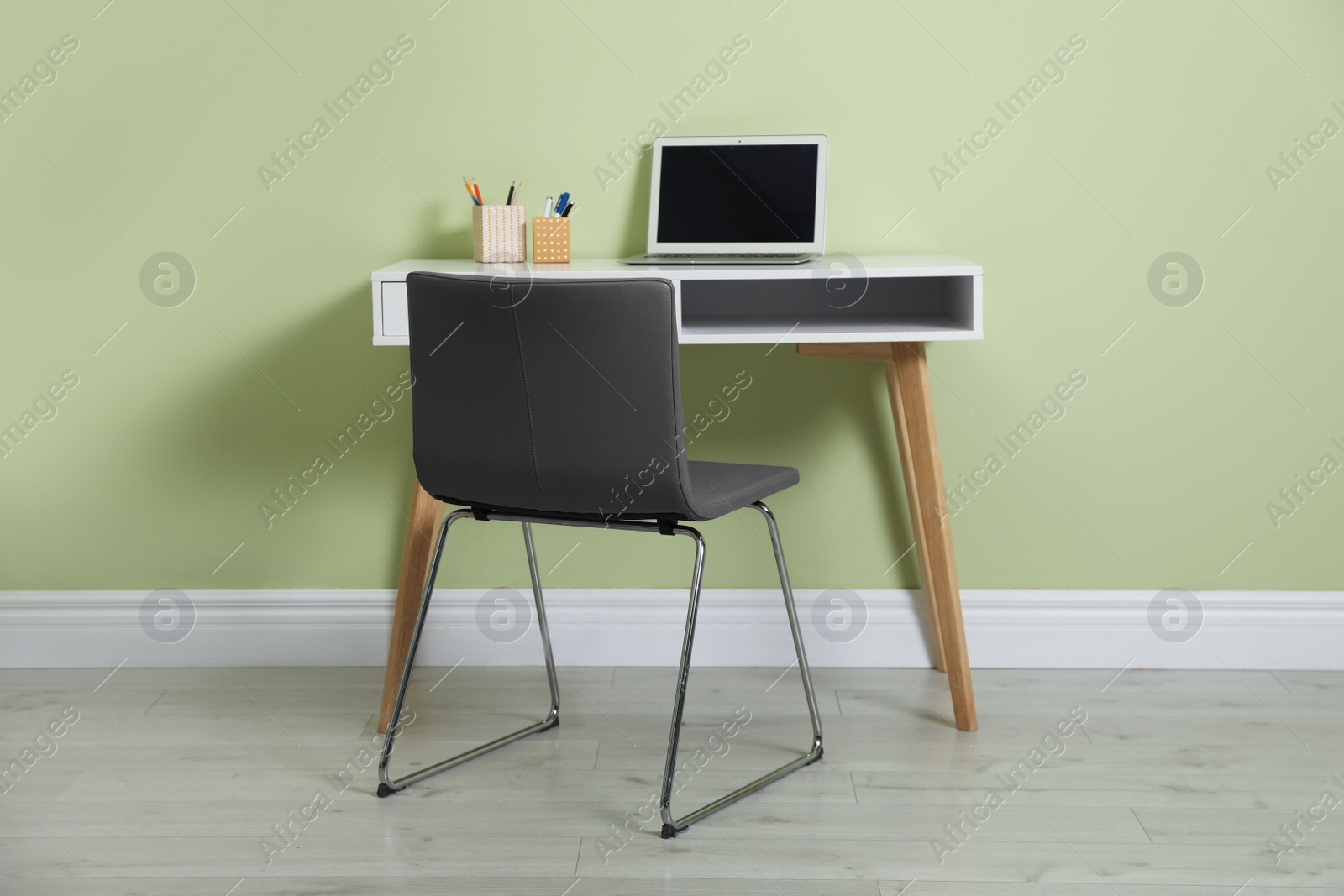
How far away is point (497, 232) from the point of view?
212 cm

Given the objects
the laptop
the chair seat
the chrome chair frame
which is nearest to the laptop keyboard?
the laptop

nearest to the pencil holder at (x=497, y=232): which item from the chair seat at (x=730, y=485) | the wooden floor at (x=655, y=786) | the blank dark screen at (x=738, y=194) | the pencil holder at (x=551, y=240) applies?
the pencil holder at (x=551, y=240)

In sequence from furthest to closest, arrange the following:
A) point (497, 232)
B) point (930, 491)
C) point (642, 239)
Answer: point (642, 239) < point (497, 232) < point (930, 491)

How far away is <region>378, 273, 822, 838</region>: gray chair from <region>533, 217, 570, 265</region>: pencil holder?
0.52 metres

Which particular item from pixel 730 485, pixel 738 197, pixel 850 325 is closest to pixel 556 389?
pixel 730 485

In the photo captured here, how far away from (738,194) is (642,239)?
219mm

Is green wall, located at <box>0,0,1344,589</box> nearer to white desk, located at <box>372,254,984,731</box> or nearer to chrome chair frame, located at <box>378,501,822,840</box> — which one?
white desk, located at <box>372,254,984,731</box>

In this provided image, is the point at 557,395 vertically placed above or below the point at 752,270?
below

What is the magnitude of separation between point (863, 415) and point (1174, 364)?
593mm

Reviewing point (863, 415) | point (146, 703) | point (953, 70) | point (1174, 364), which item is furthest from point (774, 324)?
point (146, 703)

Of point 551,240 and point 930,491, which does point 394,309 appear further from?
point 930,491

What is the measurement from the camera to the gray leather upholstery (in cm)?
154

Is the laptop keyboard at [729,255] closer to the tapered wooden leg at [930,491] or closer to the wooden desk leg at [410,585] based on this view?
the tapered wooden leg at [930,491]

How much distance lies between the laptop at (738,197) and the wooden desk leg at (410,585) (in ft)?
1.88
